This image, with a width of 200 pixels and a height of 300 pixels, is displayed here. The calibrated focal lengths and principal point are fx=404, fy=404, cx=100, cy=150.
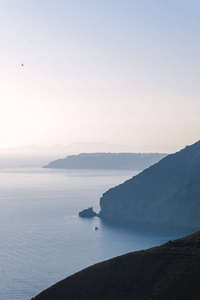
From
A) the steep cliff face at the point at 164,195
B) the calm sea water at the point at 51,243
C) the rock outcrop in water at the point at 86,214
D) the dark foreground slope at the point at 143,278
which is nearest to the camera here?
the dark foreground slope at the point at 143,278

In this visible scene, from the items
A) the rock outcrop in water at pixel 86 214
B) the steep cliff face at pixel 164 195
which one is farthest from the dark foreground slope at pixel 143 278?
the rock outcrop in water at pixel 86 214

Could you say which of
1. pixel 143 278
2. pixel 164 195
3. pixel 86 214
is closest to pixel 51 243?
pixel 86 214

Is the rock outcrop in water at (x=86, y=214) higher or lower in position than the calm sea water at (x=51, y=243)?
higher

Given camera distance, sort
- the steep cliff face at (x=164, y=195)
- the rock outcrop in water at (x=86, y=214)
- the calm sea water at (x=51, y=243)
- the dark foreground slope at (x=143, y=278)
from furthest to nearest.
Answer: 1. the rock outcrop in water at (x=86, y=214)
2. the steep cliff face at (x=164, y=195)
3. the calm sea water at (x=51, y=243)
4. the dark foreground slope at (x=143, y=278)

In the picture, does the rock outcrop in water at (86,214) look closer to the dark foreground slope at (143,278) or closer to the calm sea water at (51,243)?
the calm sea water at (51,243)

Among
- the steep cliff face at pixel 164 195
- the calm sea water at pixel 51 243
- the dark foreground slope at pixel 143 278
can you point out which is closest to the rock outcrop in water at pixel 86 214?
the calm sea water at pixel 51 243

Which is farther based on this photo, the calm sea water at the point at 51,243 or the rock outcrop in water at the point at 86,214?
the rock outcrop in water at the point at 86,214

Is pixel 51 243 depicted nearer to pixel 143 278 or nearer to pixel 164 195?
pixel 164 195
